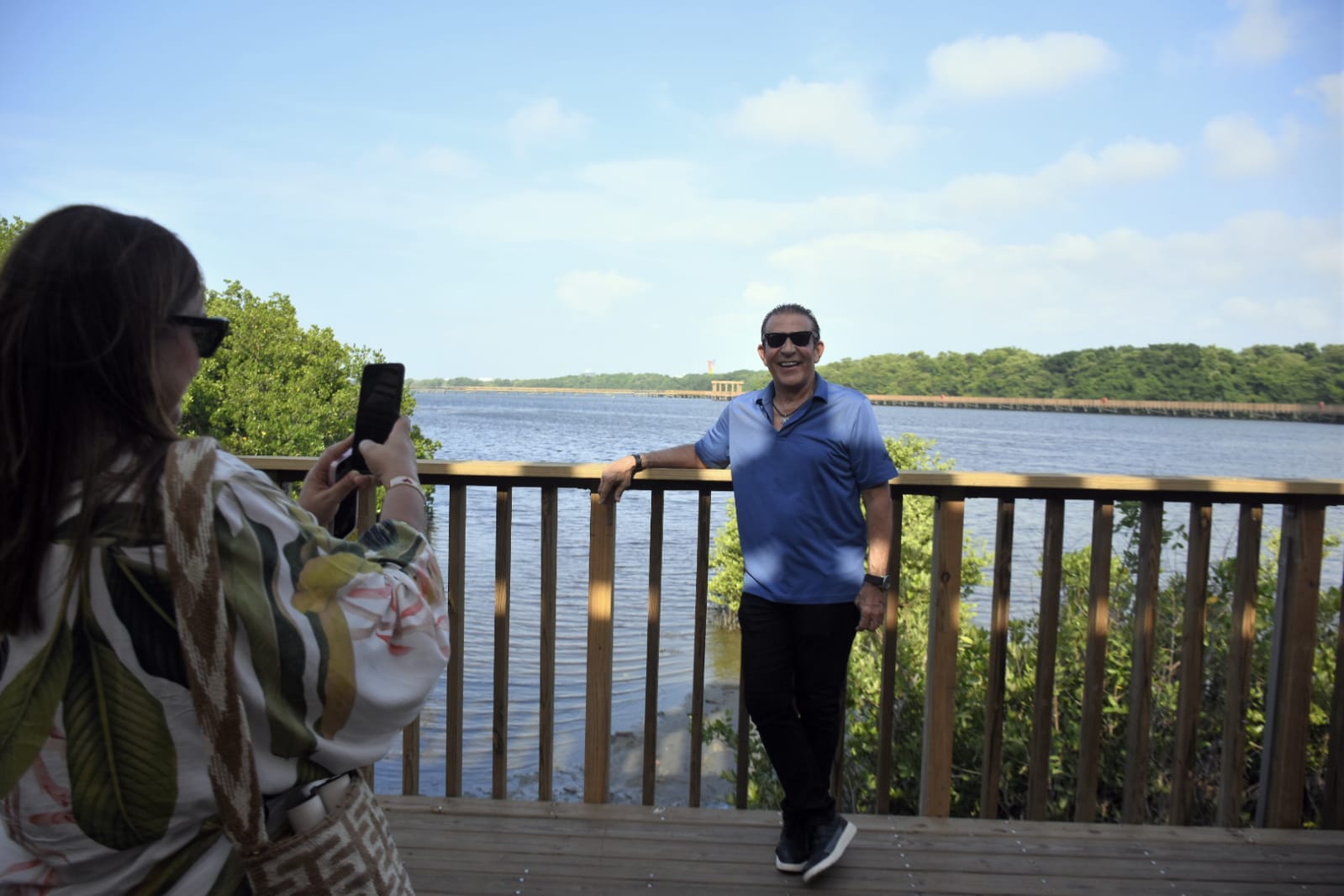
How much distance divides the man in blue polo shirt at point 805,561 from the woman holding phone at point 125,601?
4.94 ft

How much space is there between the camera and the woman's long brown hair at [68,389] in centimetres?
81

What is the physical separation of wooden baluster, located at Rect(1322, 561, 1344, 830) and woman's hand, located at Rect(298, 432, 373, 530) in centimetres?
274

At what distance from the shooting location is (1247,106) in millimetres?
36375

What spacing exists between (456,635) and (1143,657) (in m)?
1.95

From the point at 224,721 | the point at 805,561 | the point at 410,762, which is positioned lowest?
the point at 410,762

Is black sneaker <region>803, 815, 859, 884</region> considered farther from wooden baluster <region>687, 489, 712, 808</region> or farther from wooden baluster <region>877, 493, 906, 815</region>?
wooden baluster <region>687, 489, 712, 808</region>

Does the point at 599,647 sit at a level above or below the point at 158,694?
below

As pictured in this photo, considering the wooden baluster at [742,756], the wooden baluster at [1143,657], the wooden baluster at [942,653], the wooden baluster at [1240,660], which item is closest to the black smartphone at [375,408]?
the wooden baluster at [742,756]

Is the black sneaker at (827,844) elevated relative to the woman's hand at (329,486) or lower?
lower

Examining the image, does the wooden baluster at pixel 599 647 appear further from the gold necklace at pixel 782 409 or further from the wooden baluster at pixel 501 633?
the gold necklace at pixel 782 409

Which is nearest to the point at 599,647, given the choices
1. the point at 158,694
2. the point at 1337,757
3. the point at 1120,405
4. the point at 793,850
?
the point at 793,850

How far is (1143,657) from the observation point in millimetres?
2586

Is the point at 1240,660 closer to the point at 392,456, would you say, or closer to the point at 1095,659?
the point at 1095,659

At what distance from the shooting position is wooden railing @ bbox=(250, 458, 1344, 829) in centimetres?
255
